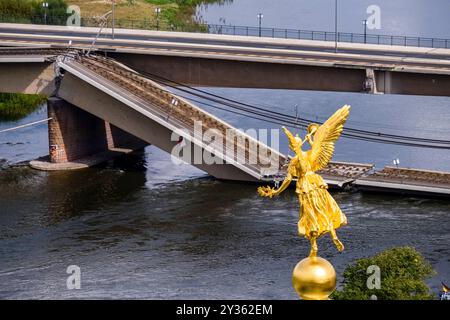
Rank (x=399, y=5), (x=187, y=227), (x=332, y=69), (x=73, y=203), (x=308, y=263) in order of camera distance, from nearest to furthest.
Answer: (x=308, y=263), (x=187, y=227), (x=73, y=203), (x=332, y=69), (x=399, y=5)

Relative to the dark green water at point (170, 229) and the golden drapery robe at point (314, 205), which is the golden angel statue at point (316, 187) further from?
the dark green water at point (170, 229)

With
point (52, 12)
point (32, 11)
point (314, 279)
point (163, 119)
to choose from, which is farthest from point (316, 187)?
point (32, 11)

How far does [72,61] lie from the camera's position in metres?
64.3

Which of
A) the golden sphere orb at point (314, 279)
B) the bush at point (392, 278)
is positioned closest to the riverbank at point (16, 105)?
the bush at point (392, 278)

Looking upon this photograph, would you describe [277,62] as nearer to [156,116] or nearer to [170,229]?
[156,116]

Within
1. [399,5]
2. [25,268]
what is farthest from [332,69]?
[399,5]

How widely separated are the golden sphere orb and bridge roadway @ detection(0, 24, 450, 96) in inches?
1707

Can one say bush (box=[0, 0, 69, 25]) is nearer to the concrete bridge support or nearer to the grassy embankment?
the grassy embankment

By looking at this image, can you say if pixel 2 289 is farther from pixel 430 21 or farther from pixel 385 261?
pixel 430 21

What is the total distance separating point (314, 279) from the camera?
16297 mm

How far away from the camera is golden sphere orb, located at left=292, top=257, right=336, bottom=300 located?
16.3 m

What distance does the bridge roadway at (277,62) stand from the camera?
59.8 metres

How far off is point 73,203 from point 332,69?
51.5ft

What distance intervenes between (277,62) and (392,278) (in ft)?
95.5
